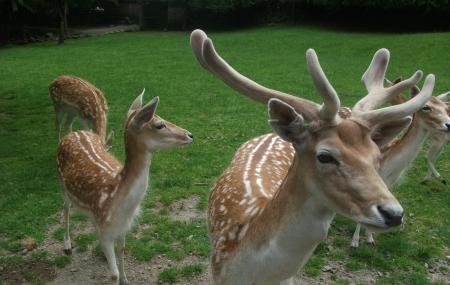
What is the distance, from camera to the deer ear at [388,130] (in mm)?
2518

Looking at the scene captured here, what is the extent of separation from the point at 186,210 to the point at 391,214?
13.0ft

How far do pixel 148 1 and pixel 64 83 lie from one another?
79.9ft

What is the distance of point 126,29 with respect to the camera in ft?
98.2

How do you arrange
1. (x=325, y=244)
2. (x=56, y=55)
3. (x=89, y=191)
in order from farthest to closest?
(x=56, y=55) < (x=325, y=244) < (x=89, y=191)

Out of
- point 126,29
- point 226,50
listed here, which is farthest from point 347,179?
point 126,29

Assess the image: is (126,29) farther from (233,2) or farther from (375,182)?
(375,182)

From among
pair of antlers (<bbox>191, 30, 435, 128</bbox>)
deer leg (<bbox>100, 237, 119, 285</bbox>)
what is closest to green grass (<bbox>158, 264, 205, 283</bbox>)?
deer leg (<bbox>100, 237, 119, 285</bbox>)

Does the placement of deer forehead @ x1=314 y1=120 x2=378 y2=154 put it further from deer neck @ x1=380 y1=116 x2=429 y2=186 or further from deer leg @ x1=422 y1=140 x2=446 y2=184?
deer leg @ x1=422 y1=140 x2=446 y2=184

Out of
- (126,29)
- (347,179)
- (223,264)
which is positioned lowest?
(126,29)

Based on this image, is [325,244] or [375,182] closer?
[375,182]

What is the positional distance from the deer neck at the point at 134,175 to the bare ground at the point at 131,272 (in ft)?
2.84

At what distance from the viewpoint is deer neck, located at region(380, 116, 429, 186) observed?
187 inches

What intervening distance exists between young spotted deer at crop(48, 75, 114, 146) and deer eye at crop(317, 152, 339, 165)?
480 centimetres

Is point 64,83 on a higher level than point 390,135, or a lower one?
lower
